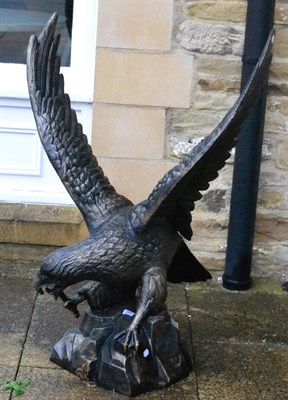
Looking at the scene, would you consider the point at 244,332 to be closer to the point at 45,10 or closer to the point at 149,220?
the point at 149,220

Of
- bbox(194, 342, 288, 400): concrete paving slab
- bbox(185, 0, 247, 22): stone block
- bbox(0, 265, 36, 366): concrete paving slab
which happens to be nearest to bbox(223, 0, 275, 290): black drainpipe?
bbox(185, 0, 247, 22): stone block

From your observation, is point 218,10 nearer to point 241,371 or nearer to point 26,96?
point 26,96

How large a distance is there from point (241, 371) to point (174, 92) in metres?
1.89

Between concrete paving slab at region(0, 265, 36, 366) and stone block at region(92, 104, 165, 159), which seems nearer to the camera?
concrete paving slab at region(0, 265, 36, 366)

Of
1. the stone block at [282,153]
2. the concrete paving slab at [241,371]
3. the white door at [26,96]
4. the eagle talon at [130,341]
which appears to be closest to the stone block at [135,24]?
the white door at [26,96]

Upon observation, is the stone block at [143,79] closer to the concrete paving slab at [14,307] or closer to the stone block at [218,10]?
the stone block at [218,10]

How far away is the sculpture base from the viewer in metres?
4.64

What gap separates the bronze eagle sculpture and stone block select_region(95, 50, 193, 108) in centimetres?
111

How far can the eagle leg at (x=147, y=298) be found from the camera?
4.54 m

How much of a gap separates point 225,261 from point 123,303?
1.58 m

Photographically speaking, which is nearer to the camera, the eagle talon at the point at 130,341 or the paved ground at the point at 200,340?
the eagle talon at the point at 130,341

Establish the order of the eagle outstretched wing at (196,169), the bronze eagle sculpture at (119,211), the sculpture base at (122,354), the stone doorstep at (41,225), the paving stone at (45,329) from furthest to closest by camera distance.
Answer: the stone doorstep at (41,225) < the paving stone at (45,329) < the sculpture base at (122,354) < the bronze eagle sculpture at (119,211) < the eagle outstretched wing at (196,169)

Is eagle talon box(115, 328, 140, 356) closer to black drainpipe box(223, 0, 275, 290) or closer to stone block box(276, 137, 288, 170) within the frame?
black drainpipe box(223, 0, 275, 290)

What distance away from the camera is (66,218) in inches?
246
